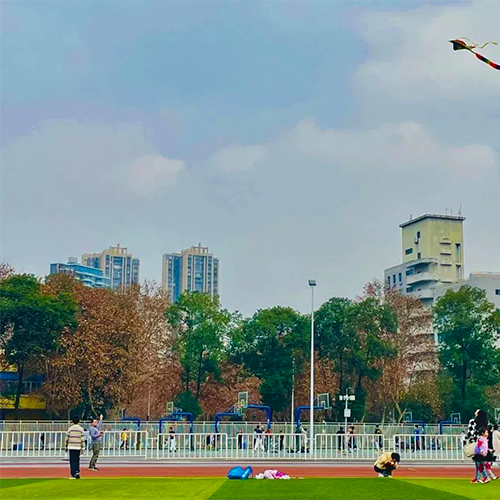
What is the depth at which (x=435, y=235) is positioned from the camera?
11881 cm

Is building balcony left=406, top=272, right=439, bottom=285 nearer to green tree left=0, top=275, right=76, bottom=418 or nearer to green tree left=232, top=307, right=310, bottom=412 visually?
green tree left=232, top=307, right=310, bottom=412

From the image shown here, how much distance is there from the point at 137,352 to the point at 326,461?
28.1m

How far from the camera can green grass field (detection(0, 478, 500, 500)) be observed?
629 inches

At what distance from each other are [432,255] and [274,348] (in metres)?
53.5

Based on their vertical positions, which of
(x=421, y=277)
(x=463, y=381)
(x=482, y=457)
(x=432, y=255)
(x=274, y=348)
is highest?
(x=432, y=255)

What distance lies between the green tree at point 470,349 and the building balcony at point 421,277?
4788 centimetres

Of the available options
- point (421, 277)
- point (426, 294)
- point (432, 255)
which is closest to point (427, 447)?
point (426, 294)

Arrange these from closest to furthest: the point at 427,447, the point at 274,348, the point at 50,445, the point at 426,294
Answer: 1. the point at 427,447
2. the point at 50,445
3. the point at 274,348
4. the point at 426,294

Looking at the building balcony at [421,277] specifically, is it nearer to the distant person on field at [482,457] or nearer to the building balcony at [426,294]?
the building balcony at [426,294]

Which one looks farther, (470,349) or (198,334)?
(198,334)

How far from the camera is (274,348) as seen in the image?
70.5 m

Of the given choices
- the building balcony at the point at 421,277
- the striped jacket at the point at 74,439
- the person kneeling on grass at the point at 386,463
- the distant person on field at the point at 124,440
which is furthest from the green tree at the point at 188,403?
the building balcony at the point at 421,277

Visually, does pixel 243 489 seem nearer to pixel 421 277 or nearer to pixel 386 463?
pixel 386 463

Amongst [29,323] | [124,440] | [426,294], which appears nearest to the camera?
[124,440]
